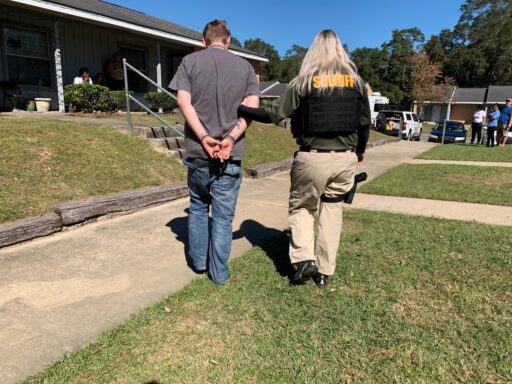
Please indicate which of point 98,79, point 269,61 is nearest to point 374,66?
point 269,61

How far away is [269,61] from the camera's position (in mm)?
66875

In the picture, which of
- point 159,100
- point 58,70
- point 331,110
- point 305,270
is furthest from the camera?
point 159,100

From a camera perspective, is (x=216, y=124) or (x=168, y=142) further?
(x=168, y=142)

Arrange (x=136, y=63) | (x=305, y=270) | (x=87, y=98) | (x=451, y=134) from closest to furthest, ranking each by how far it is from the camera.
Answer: (x=305, y=270), (x=87, y=98), (x=136, y=63), (x=451, y=134)

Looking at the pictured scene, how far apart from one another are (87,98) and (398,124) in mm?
17625

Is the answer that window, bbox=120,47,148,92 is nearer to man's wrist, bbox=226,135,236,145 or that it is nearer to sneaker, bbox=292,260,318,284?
man's wrist, bbox=226,135,236,145

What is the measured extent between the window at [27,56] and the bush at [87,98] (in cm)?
183

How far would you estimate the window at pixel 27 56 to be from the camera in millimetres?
10969

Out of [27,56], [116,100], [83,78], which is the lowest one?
[116,100]

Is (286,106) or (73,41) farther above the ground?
(73,41)

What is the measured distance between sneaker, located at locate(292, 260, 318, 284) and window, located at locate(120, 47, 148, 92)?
12935 mm

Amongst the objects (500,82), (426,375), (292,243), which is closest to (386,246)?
(292,243)

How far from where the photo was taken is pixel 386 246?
4.04 meters

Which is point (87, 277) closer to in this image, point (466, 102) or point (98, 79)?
point (98, 79)
